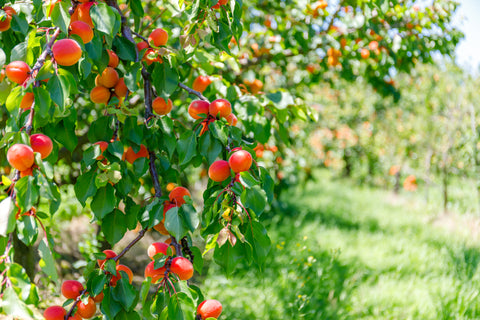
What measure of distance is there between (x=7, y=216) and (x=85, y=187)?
0.29 m

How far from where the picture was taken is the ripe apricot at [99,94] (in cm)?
104

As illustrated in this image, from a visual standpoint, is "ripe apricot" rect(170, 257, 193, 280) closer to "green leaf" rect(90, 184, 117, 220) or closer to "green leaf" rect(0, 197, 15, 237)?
"green leaf" rect(90, 184, 117, 220)

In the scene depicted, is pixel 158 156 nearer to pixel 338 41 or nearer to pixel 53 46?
pixel 53 46

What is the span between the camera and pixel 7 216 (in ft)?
2.08

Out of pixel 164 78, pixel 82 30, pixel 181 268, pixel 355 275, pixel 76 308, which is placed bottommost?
pixel 355 275

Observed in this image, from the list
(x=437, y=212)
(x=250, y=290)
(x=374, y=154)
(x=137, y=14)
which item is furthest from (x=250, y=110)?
(x=374, y=154)

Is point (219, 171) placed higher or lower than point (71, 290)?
higher

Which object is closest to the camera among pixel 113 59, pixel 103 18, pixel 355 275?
pixel 103 18

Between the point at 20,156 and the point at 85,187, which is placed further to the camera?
the point at 85,187

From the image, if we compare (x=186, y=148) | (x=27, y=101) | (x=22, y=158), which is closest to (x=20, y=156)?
(x=22, y=158)

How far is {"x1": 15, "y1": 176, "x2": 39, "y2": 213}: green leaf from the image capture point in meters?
0.64

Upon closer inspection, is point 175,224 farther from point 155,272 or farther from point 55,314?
point 55,314

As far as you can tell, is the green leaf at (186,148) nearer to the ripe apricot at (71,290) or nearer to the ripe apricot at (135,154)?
the ripe apricot at (135,154)

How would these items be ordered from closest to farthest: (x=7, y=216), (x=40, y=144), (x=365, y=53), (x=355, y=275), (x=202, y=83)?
(x=7, y=216), (x=40, y=144), (x=202, y=83), (x=365, y=53), (x=355, y=275)
